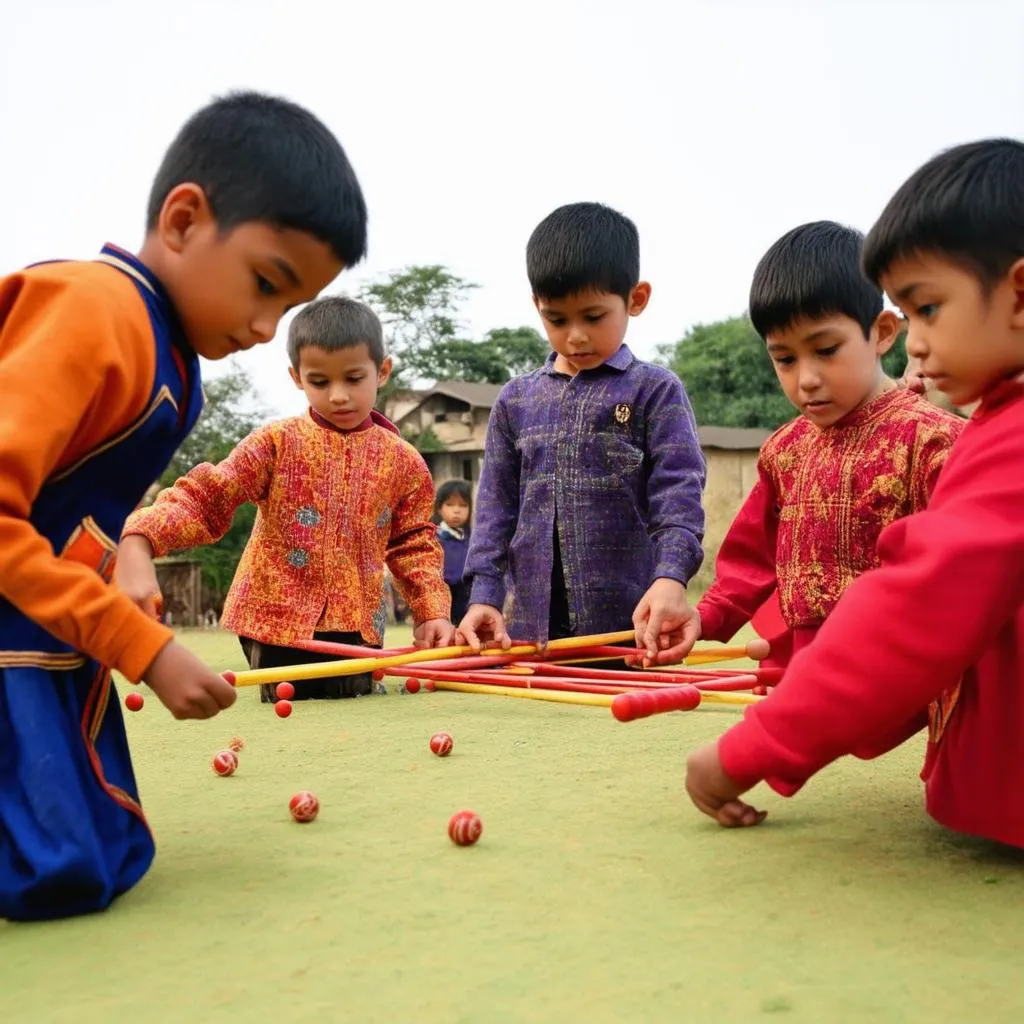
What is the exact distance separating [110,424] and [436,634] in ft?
8.92

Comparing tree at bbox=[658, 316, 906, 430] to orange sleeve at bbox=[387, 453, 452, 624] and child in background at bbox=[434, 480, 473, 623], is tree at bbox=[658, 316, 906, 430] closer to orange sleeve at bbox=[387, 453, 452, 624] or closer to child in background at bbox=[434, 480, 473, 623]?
child in background at bbox=[434, 480, 473, 623]

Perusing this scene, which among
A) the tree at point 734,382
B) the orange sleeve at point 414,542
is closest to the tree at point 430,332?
the tree at point 734,382

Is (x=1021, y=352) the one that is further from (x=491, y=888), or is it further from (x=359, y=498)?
(x=359, y=498)

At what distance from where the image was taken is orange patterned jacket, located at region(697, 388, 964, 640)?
309 centimetres

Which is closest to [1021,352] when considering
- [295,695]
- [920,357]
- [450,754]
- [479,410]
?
[920,357]

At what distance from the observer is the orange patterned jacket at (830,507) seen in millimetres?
3088

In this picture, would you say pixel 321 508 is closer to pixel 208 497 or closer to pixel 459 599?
pixel 208 497

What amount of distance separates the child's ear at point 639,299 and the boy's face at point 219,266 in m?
2.25

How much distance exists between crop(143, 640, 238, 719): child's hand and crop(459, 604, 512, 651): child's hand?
6.83ft

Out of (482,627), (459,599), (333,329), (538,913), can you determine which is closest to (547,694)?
(482,627)

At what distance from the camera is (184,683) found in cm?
174

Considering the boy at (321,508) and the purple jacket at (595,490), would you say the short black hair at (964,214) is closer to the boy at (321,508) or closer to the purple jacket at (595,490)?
the purple jacket at (595,490)

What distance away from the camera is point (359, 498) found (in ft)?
15.8

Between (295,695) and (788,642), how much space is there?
2.07 meters
